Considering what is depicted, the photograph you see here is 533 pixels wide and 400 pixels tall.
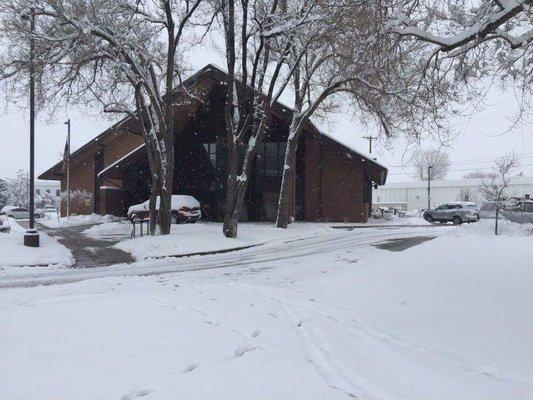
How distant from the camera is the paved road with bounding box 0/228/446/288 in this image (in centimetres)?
982

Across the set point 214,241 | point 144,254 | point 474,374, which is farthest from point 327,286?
point 214,241

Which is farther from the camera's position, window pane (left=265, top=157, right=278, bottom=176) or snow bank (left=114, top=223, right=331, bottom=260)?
window pane (left=265, top=157, right=278, bottom=176)

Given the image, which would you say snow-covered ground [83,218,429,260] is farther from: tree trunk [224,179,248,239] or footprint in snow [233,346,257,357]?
footprint in snow [233,346,257,357]

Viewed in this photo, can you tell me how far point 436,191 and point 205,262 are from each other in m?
68.1

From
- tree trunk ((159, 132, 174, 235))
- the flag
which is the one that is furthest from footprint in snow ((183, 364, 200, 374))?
the flag

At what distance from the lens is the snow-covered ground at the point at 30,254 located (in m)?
11.9

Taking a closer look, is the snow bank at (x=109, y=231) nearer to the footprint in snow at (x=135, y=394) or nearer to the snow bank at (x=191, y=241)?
the snow bank at (x=191, y=241)

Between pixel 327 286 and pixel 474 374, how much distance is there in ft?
12.3

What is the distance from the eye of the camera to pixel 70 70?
1478cm

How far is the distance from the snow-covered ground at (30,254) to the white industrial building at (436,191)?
61.2m

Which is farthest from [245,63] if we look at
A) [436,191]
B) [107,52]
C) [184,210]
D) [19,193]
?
[19,193]

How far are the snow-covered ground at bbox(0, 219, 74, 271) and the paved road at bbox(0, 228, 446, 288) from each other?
3.47 ft

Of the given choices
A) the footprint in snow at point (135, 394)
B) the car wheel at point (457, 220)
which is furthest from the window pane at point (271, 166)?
the footprint in snow at point (135, 394)

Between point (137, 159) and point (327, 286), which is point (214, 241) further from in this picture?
point (137, 159)
